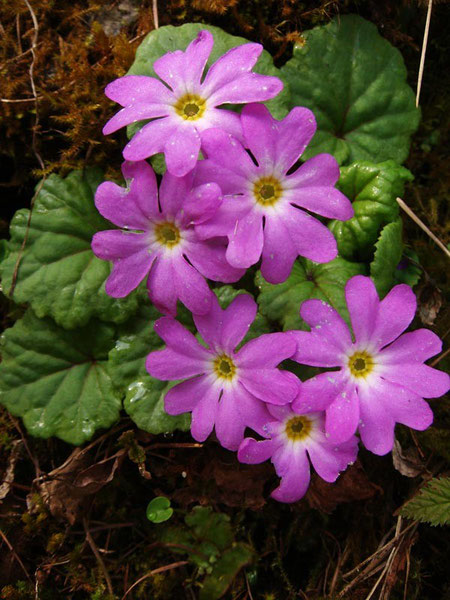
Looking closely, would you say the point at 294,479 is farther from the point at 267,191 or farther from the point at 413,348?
the point at 267,191

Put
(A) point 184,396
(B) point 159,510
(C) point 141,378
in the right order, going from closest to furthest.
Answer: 1. (A) point 184,396
2. (C) point 141,378
3. (B) point 159,510

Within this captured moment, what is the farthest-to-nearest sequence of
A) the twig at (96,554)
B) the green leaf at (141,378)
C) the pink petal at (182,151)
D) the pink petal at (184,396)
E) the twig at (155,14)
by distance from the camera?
the twig at (96,554) < the twig at (155,14) < the green leaf at (141,378) < the pink petal at (184,396) < the pink petal at (182,151)

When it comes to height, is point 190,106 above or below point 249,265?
above

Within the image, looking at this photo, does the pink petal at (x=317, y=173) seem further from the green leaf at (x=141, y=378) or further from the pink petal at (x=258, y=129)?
the green leaf at (x=141, y=378)

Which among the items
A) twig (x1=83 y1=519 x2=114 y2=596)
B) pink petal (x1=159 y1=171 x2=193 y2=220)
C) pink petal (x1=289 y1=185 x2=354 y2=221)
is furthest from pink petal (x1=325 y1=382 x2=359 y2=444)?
twig (x1=83 y1=519 x2=114 y2=596)

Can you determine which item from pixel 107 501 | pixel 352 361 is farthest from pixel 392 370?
pixel 107 501

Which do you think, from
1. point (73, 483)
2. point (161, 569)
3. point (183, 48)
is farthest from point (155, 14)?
point (161, 569)

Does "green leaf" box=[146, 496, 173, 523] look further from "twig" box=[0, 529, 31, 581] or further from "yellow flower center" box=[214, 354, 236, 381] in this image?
"yellow flower center" box=[214, 354, 236, 381]

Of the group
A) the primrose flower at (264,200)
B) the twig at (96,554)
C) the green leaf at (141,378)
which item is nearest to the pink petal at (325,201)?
the primrose flower at (264,200)
